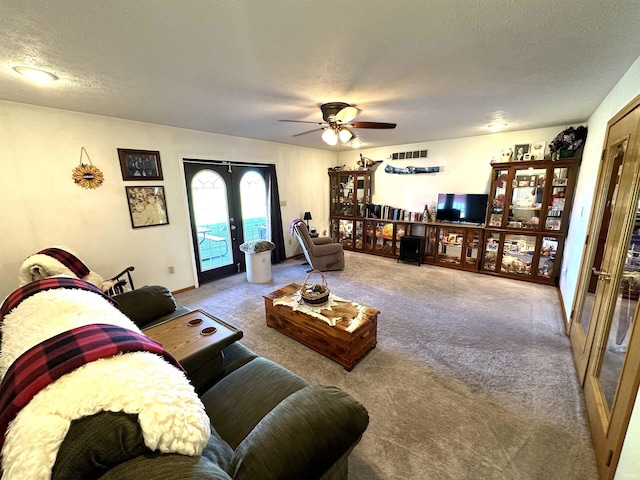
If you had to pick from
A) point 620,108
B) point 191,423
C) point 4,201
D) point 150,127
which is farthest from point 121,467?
point 150,127

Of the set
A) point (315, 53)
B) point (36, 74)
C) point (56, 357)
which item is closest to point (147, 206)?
point (36, 74)

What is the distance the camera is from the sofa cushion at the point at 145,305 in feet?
6.54

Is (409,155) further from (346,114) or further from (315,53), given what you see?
(315,53)

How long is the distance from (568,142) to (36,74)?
222 inches

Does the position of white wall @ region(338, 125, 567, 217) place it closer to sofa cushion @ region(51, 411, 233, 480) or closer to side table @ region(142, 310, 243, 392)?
side table @ region(142, 310, 243, 392)

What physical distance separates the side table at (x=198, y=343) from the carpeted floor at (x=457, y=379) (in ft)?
2.84

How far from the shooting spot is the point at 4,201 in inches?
99.1

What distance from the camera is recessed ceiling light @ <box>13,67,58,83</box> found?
1783mm

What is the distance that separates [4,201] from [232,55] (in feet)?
9.20

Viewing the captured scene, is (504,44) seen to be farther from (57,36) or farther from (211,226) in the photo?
(211,226)

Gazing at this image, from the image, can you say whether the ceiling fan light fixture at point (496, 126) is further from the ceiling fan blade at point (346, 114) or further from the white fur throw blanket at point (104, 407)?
the white fur throw blanket at point (104, 407)

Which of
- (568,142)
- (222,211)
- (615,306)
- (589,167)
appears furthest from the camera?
(222,211)

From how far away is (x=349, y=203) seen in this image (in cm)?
611

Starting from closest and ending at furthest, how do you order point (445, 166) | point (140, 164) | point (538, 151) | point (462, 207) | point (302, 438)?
point (302, 438) < point (140, 164) < point (538, 151) < point (462, 207) < point (445, 166)
